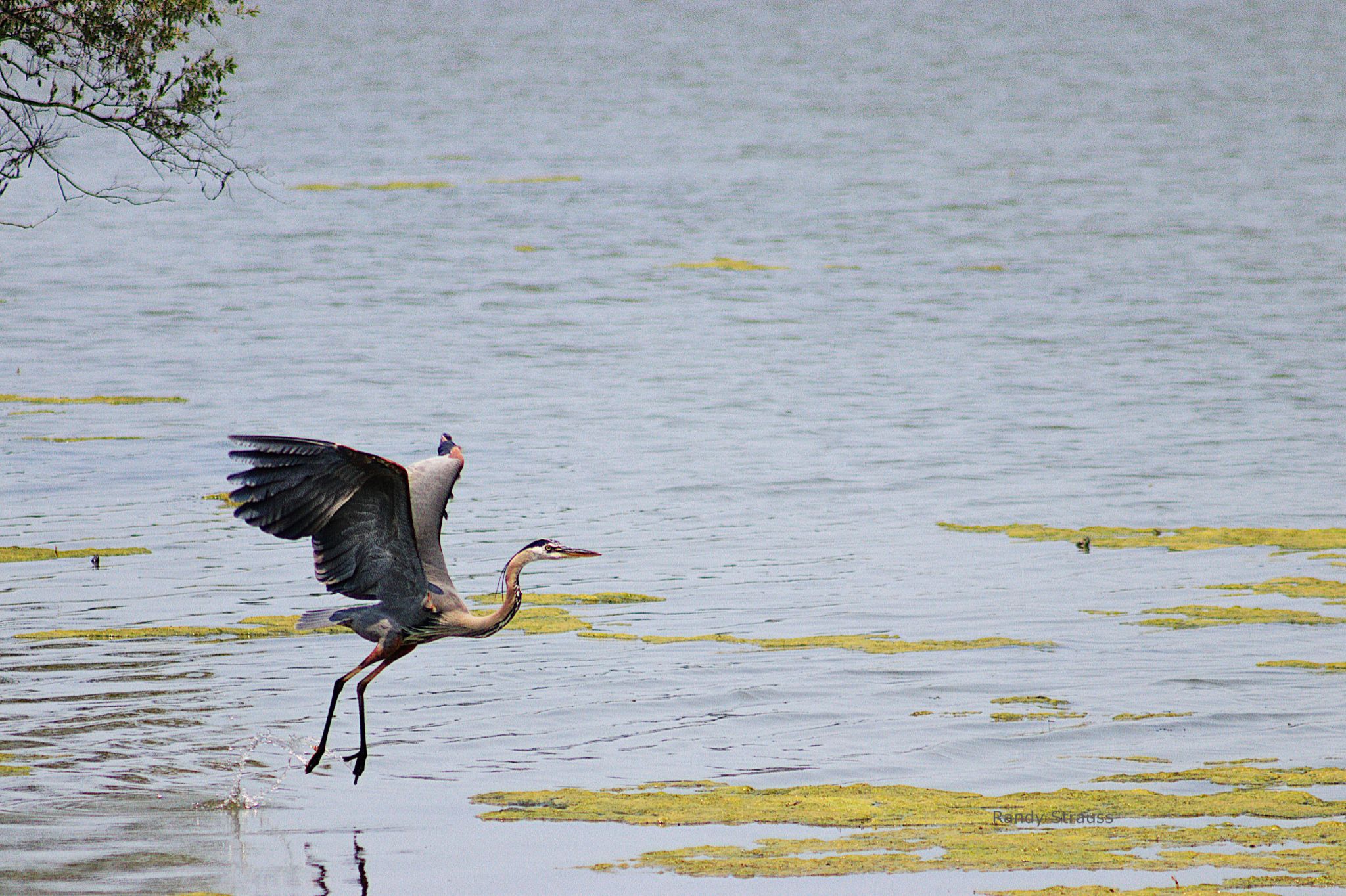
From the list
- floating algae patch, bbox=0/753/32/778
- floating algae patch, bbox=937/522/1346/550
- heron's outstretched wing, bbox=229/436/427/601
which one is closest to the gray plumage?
heron's outstretched wing, bbox=229/436/427/601

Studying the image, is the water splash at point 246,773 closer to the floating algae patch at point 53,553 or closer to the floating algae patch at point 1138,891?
the floating algae patch at point 1138,891

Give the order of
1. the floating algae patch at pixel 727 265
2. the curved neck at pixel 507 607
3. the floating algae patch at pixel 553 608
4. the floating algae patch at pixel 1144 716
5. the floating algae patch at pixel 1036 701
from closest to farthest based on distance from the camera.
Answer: the curved neck at pixel 507 607, the floating algae patch at pixel 1144 716, the floating algae patch at pixel 1036 701, the floating algae patch at pixel 553 608, the floating algae patch at pixel 727 265

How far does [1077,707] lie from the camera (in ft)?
36.0

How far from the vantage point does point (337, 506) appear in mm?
8883

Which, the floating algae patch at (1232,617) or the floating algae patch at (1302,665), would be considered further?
the floating algae patch at (1232,617)

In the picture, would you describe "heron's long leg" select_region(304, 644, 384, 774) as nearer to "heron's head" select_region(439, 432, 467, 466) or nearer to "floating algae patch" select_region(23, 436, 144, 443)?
"heron's head" select_region(439, 432, 467, 466)

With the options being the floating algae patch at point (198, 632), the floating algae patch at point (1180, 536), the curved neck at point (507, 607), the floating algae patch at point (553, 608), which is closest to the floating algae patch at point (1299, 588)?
the floating algae patch at point (1180, 536)

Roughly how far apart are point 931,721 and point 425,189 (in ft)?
118

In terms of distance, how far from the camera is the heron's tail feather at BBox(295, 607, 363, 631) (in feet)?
30.9

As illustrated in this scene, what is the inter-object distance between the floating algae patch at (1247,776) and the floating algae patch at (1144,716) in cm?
100

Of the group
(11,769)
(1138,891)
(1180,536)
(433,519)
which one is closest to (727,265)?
(1180,536)

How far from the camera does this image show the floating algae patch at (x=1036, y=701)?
36.3 ft

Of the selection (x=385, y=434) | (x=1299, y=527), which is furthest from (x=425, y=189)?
(x=1299, y=527)

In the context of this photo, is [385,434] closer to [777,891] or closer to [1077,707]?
[1077,707]
